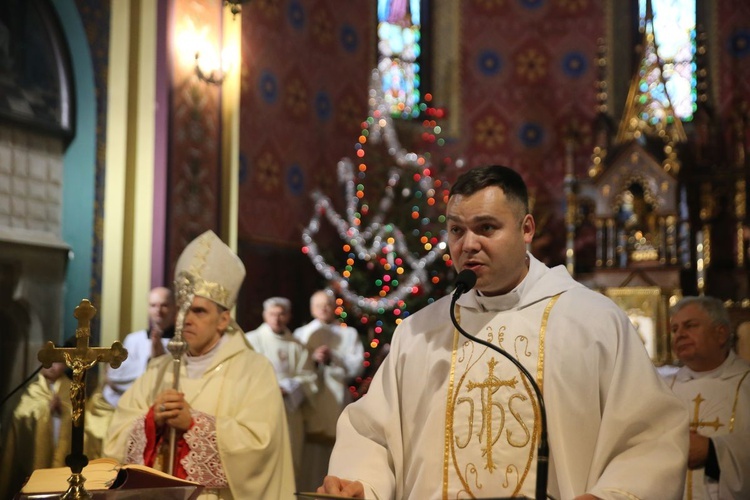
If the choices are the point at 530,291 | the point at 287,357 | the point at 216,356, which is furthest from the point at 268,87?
the point at 530,291

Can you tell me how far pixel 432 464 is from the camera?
324 centimetres

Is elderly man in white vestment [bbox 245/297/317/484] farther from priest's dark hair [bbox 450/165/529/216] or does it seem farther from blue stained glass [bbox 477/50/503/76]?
priest's dark hair [bbox 450/165/529/216]

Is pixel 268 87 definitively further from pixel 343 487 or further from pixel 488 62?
pixel 343 487

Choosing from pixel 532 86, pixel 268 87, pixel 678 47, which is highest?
pixel 678 47

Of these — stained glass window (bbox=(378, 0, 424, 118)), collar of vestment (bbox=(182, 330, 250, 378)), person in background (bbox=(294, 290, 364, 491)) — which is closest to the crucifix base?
collar of vestment (bbox=(182, 330, 250, 378))

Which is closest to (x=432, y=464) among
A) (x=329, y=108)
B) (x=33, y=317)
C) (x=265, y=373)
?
(x=265, y=373)

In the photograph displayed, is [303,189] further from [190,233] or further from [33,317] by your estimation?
[33,317]

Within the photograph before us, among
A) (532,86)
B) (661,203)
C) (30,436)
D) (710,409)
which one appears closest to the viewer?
(710,409)

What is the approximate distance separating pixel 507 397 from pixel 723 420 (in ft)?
7.10

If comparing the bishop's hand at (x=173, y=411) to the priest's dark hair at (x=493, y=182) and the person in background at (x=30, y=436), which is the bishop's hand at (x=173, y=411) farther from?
the person in background at (x=30, y=436)

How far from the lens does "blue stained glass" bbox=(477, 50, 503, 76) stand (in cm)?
1310

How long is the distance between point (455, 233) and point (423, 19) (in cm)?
1060

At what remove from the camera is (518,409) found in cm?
319

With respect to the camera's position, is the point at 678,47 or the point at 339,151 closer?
the point at 339,151
